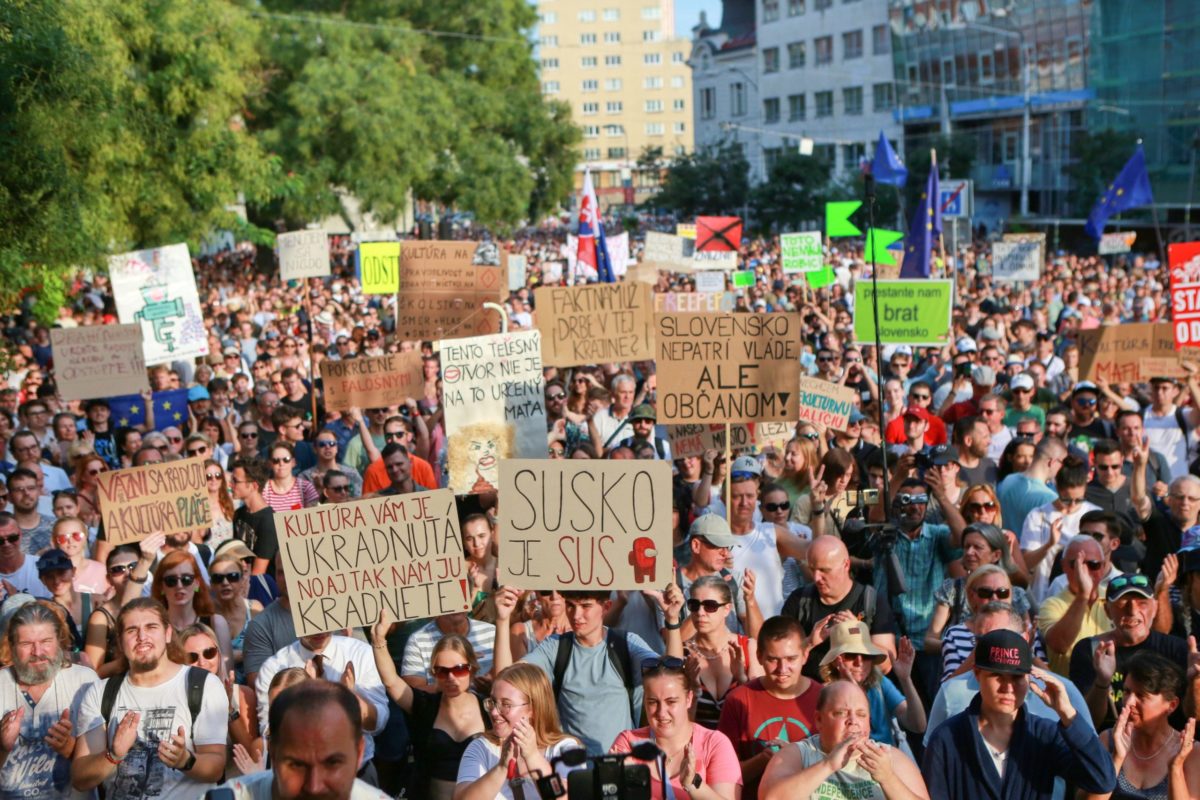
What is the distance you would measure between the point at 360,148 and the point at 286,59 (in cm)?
454

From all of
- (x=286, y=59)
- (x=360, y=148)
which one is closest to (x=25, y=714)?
(x=360, y=148)

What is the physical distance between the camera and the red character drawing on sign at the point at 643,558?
620 centimetres

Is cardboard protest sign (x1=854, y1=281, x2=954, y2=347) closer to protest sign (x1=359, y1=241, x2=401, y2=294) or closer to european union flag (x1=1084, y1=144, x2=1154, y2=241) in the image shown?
protest sign (x1=359, y1=241, x2=401, y2=294)

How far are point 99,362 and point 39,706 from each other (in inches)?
293

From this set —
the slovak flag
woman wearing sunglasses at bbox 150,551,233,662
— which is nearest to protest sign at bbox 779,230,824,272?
the slovak flag

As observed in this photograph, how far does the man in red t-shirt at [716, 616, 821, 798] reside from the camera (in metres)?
5.35

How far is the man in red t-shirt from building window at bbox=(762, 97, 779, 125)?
80070mm

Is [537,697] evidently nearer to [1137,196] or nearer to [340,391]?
[340,391]

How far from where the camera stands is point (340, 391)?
1132 centimetres

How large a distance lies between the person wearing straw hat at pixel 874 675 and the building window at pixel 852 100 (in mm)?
73560

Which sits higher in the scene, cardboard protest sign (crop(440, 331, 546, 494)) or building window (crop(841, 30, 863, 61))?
building window (crop(841, 30, 863, 61))

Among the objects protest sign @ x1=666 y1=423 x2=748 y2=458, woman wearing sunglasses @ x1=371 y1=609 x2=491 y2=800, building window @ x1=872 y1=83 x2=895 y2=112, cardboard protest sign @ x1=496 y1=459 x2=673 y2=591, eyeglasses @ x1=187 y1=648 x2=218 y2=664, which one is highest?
building window @ x1=872 y1=83 x2=895 y2=112

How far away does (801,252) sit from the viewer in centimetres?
2089

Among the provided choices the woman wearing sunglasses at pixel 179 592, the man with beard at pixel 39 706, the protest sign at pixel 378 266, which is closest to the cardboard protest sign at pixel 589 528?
the woman wearing sunglasses at pixel 179 592
